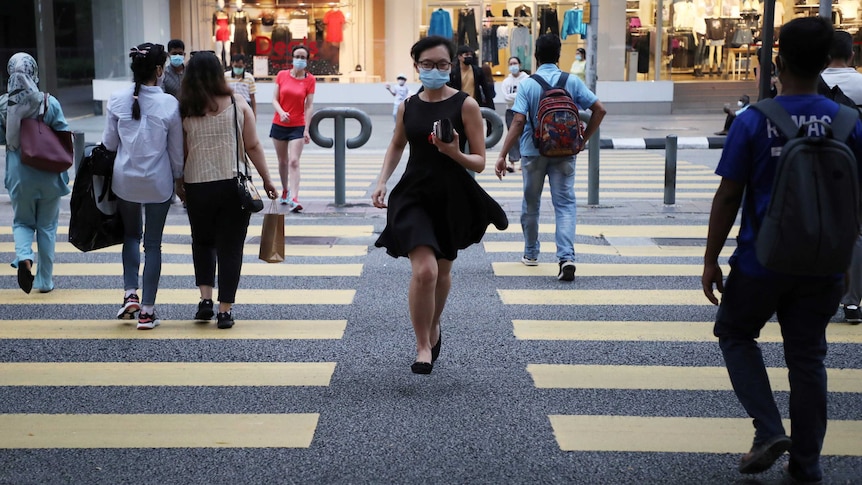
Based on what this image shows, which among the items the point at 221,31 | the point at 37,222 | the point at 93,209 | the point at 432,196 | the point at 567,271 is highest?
the point at 221,31

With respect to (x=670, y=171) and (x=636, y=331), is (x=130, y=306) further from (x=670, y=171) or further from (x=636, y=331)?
(x=670, y=171)

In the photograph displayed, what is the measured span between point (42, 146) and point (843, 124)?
5.88m

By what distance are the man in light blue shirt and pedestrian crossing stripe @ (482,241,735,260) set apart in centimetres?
116

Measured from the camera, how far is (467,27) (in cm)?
3259

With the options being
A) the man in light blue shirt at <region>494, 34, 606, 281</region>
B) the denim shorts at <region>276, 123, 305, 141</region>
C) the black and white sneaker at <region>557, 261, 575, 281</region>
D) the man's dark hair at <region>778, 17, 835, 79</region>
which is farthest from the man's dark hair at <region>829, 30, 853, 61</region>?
the denim shorts at <region>276, 123, 305, 141</region>

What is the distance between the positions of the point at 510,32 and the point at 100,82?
1220cm

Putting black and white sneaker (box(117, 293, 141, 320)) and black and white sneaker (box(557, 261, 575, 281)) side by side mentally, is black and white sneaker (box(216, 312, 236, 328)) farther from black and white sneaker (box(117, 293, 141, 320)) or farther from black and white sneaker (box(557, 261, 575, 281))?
black and white sneaker (box(557, 261, 575, 281))

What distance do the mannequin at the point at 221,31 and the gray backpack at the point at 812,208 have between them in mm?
29934

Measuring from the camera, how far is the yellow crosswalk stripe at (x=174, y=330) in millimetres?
7086

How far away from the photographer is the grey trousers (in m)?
7.25

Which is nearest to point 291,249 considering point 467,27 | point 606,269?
point 606,269

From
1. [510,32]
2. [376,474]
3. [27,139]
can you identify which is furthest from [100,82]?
[376,474]

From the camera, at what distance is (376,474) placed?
4582 mm

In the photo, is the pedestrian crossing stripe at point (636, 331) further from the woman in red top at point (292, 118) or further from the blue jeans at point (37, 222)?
the woman in red top at point (292, 118)
